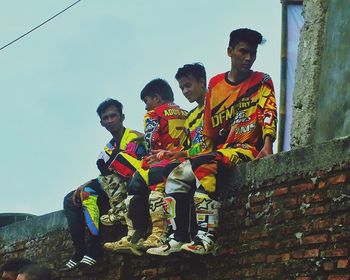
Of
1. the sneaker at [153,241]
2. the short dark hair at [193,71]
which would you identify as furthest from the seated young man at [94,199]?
the sneaker at [153,241]

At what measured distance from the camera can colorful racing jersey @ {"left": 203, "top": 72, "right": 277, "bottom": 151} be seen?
5.84 metres

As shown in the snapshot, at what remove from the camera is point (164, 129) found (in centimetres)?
679

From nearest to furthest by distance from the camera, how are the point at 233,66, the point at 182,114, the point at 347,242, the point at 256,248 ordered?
1. the point at 347,242
2. the point at 256,248
3. the point at 233,66
4. the point at 182,114

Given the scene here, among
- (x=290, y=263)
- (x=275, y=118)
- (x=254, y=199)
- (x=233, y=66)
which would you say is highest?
(x=233, y=66)

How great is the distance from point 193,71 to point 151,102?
71cm

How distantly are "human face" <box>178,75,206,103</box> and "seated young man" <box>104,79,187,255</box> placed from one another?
0.95ft

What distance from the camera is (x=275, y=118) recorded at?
228 inches

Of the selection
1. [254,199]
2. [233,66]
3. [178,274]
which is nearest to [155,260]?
[178,274]

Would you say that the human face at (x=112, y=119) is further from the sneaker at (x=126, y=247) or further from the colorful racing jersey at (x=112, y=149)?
the sneaker at (x=126, y=247)

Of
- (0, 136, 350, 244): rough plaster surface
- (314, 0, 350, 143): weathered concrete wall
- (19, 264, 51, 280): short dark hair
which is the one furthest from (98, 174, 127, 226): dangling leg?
(19, 264, 51, 280): short dark hair

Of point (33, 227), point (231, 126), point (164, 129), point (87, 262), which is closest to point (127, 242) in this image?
point (87, 262)

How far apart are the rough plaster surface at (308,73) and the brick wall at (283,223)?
50cm

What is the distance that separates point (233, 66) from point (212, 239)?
1.35 m

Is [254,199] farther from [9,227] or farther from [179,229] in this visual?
[9,227]
